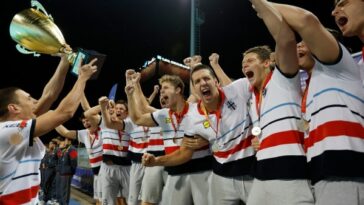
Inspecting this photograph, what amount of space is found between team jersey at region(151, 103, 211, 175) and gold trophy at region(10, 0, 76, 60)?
1869mm

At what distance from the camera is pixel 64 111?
11.9ft

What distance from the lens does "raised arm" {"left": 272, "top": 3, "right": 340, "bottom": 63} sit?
243 centimetres

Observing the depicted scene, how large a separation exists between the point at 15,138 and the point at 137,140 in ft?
15.1

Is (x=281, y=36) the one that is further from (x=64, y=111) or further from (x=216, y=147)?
(x=64, y=111)

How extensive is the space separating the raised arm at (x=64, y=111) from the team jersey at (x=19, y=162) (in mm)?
78

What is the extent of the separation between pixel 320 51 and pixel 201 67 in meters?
2.26

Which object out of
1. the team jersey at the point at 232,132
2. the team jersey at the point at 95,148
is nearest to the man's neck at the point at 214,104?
the team jersey at the point at 232,132

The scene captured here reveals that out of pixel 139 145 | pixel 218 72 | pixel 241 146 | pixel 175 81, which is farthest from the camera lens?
pixel 139 145

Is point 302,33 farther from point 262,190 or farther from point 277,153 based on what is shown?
point 262,190

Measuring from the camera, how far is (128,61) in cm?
2709

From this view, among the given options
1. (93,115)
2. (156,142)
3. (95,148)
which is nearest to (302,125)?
(156,142)

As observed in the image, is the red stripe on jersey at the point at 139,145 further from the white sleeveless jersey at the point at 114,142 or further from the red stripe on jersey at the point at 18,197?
the red stripe on jersey at the point at 18,197

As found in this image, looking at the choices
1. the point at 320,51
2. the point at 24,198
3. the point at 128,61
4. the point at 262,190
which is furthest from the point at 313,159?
the point at 128,61

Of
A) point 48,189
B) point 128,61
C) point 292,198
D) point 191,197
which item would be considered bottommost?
point 48,189
